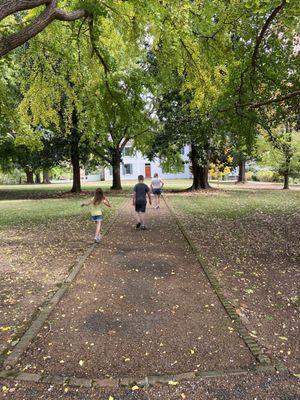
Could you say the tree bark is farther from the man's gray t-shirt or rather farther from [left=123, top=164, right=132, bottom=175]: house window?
[left=123, top=164, right=132, bottom=175]: house window

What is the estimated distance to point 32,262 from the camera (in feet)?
25.7

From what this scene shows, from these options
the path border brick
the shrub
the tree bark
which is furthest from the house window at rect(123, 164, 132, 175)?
the tree bark

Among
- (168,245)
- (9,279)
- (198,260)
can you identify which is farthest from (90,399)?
(168,245)

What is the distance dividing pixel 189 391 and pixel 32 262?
5412 millimetres

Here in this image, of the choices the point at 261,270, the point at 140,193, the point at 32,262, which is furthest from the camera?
the point at 140,193

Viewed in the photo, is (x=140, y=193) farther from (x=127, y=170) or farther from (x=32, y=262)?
(x=127, y=170)

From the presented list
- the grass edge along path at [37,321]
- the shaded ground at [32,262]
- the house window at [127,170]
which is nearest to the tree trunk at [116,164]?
the shaded ground at [32,262]

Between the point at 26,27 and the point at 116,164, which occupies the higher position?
the point at 26,27

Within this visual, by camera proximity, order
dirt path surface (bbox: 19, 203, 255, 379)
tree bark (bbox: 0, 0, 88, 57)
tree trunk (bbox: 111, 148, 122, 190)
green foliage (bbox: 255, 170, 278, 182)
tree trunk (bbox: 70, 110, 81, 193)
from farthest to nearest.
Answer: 1. green foliage (bbox: 255, 170, 278, 182)
2. tree trunk (bbox: 111, 148, 122, 190)
3. tree trunk (bbox: 70, 110, 81, 193)
4. tree bark (bbox: 0, 0, 88, 57)
5. dirt path surface (bbox: 19, 203, 255, 379)

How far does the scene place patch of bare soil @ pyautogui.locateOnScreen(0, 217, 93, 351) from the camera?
513cm

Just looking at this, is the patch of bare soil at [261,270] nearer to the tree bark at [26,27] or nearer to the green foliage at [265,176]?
the tree bark at [26,27]

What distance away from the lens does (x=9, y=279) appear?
264 inches

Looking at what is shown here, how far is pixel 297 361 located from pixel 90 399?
90.7 inches

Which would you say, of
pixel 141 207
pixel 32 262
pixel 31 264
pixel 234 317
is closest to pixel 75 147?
pixel 141 207
